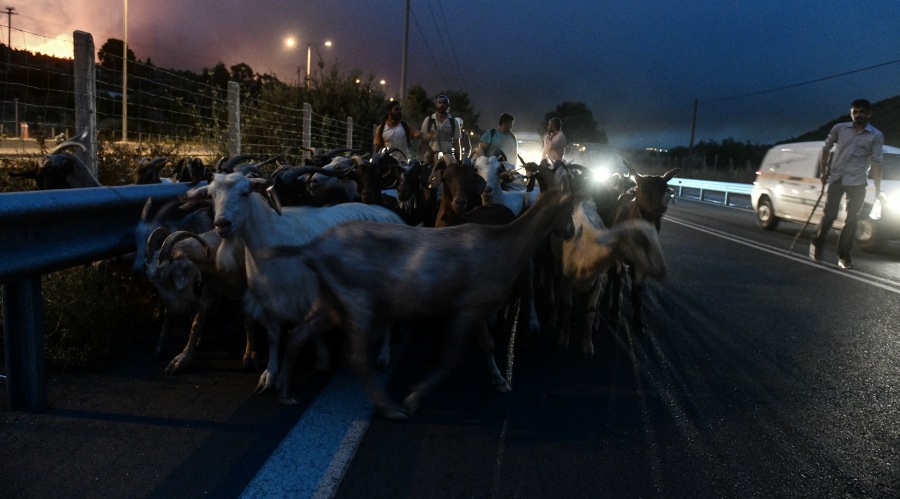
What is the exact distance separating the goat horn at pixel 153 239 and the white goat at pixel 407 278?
53.9 inches

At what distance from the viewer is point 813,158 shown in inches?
683

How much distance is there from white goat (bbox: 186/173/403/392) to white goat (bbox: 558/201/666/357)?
249 centimetres

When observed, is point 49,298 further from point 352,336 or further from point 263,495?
point 263,495

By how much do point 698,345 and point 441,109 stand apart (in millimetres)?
6762

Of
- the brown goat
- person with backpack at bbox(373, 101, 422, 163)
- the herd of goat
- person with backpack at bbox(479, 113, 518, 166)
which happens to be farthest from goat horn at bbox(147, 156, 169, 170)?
person with backpack at bbox(479, 113, 518, 166)

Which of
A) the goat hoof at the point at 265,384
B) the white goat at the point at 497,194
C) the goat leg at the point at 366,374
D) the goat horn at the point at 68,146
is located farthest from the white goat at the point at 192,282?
the white goat at the point at 497,194

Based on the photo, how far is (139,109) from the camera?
10.1 m

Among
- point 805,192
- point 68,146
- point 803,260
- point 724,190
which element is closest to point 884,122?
point 724,190

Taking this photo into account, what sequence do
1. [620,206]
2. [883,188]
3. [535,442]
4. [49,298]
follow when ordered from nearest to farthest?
[535,442]
[49,298]
[620,206]
[883,188]

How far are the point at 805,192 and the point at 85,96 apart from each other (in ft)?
53.1

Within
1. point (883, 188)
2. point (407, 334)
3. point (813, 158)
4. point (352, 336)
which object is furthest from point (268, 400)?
point (813, 158)

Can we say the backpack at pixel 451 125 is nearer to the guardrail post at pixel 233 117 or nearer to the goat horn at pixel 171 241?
the guardrail post at pixel 233 117

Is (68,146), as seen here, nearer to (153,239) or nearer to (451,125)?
(153,239)

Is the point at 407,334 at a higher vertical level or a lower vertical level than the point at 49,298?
lower
